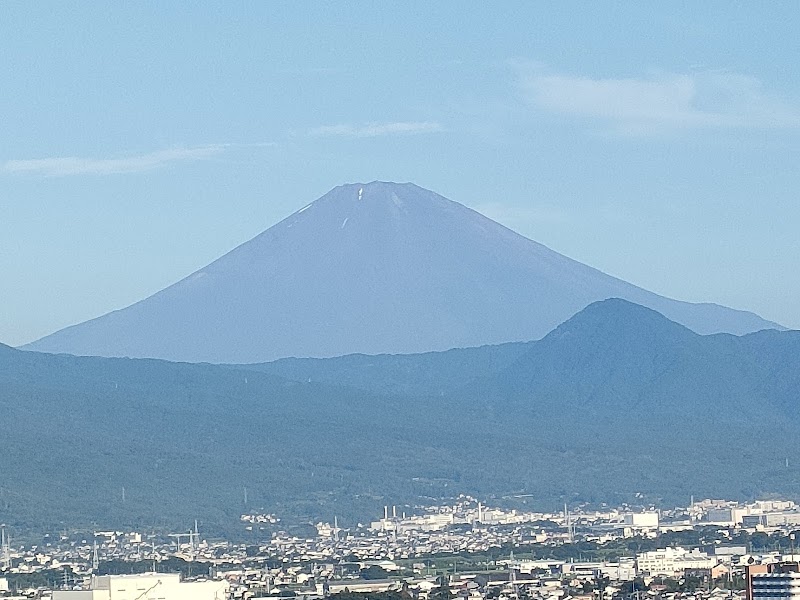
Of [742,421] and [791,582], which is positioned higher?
[742,421]

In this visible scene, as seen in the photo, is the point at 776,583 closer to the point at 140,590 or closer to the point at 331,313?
the point at 140,590

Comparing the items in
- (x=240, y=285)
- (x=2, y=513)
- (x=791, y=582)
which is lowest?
(x=791, y=582)

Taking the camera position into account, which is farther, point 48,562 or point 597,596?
point 48,562

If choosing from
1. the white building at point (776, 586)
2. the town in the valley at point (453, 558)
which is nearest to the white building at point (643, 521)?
the town in the valley at point (453, 558)

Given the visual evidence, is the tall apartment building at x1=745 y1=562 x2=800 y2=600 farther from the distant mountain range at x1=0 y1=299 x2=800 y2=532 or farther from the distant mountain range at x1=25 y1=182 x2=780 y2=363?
the distant mountain range at x1=25 y1=182 x2=780 y2=363

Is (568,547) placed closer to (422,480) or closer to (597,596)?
(597,596)

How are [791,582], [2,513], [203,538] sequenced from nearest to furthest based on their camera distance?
[791,582]
[203,538]
[2,513]

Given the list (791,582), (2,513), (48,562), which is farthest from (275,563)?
(791,582)
